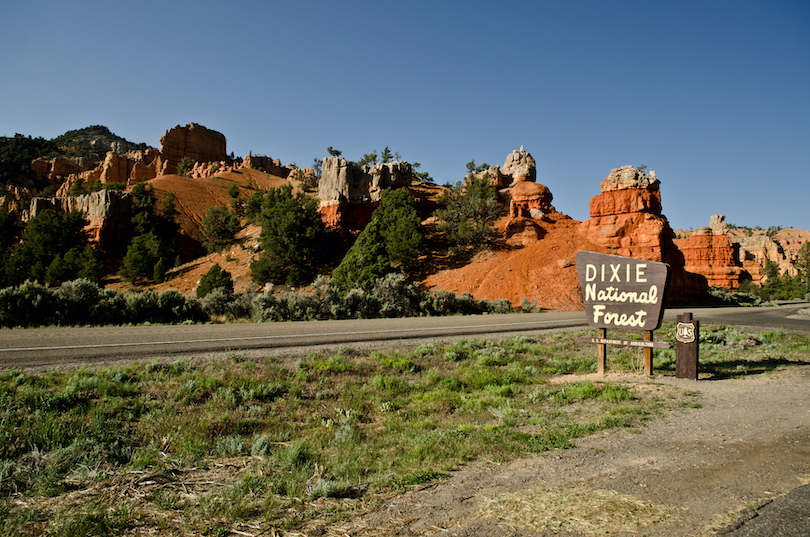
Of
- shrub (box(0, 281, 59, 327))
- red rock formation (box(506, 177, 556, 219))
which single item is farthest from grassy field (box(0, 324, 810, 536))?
red rock formation (box(506, 177, 556, 219))

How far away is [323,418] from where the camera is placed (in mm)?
→ 6137

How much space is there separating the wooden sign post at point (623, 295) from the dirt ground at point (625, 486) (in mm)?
2990

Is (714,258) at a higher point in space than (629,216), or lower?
lower

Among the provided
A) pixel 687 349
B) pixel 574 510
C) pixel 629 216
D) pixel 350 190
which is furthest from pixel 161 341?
pixel 350 190

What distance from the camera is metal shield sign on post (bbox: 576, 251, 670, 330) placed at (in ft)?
27.8

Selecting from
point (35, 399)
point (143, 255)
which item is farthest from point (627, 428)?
point (143, 255)

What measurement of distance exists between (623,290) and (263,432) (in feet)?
23.9

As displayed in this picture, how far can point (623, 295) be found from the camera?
894 cm

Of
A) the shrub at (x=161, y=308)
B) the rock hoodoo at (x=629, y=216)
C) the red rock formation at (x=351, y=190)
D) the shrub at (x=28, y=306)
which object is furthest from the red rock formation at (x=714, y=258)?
the shrub at (x=28, y=306)

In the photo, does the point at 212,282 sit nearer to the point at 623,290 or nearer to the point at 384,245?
the point at 384,245

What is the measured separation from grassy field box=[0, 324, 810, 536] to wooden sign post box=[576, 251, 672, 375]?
36.4 inches

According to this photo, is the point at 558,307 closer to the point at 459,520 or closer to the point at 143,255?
the point at 459,520

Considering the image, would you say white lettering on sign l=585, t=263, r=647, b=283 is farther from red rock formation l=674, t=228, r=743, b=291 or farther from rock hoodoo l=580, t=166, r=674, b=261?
red rock formation l=674, t=228, r=743, b=291

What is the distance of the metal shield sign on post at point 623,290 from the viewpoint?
27.8 feet
